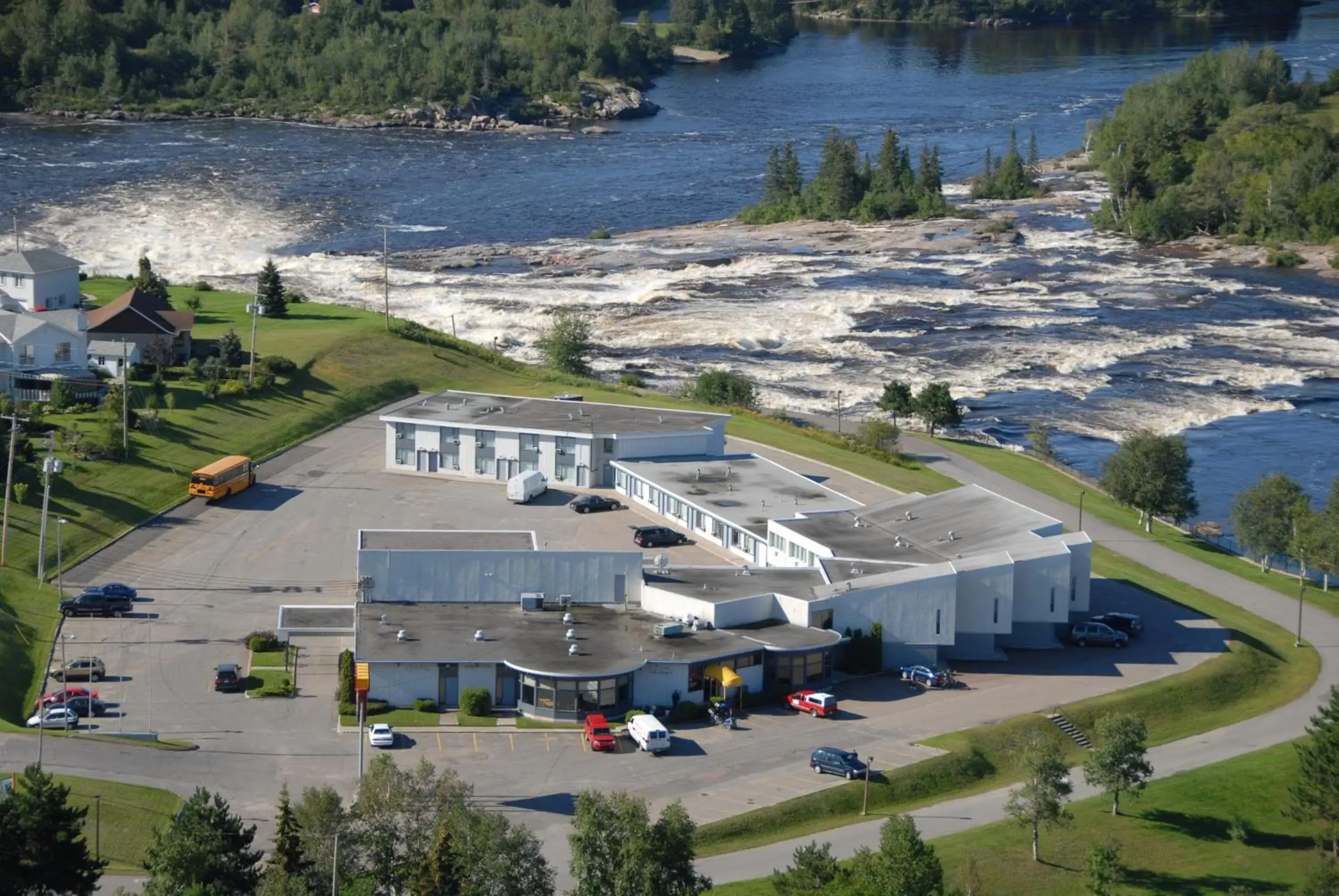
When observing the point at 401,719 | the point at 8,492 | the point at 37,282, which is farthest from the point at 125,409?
the point at 401,719

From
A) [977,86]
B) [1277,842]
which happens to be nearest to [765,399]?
[1277,842]

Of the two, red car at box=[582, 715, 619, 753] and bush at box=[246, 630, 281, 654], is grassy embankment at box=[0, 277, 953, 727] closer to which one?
bush at box=[246, 630, 281, 654]

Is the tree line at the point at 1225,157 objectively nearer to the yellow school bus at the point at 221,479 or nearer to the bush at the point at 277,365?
the bush at the point at 277,365

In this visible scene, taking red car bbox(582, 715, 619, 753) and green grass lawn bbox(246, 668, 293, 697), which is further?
green grass lawn bbox(246, 668, 293, 697)

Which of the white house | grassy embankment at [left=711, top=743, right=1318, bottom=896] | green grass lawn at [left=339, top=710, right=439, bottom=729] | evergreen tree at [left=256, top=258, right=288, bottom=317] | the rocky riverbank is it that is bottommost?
grassy embankment at [left=711, top=743, right=1318, bottom=896]

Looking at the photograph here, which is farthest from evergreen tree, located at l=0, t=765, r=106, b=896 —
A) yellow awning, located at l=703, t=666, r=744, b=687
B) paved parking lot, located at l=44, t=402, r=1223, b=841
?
yellow awning, located at l=703, t=666, r=744, b=687

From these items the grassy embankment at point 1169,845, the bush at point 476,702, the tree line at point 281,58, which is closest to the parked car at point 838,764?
the grassy embankment at point 1169,845
